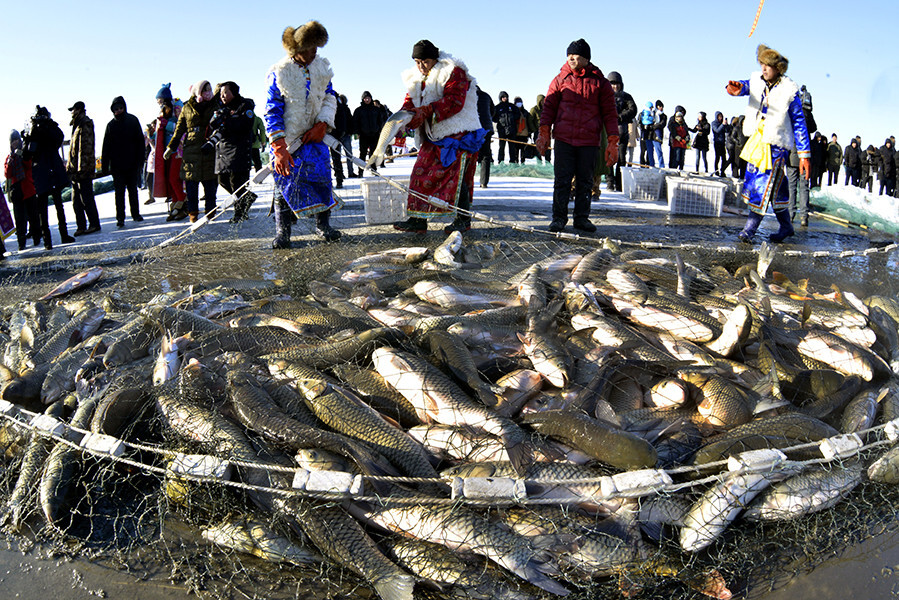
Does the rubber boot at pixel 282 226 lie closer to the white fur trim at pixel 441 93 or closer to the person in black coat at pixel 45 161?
the white fur trim at pixel 441 93

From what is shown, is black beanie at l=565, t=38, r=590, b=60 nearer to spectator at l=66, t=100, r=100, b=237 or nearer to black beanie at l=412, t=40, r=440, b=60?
black beanie at l=412, t=40, r=440, b=60

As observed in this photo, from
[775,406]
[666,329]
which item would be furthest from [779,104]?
[775,406]

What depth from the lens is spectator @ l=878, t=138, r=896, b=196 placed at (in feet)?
62.0

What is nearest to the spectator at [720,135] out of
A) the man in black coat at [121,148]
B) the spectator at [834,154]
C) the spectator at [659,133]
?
the spectator at [659,133]

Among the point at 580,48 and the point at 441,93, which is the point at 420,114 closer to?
the point at 441,93

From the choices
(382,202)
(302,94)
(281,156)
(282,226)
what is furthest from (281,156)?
(382,202)

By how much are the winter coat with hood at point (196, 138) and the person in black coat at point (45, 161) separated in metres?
1.55

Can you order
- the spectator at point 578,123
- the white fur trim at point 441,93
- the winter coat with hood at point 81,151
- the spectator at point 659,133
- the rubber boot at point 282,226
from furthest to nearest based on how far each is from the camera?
1. the spectator at point 659,133
2. the winter coat with hood at point 81,151
3. the spectator at point 578,123
4. the rubber boot at point 282,226
5. the white fur trim at point 441,93

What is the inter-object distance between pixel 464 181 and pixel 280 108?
2300mm

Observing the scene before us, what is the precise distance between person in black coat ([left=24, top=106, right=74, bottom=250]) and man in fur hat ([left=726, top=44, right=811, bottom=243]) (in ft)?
27.7

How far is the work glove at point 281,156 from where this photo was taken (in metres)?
6.67

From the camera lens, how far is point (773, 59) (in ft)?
22.7

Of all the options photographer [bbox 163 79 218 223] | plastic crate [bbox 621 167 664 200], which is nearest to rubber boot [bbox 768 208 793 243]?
plastic crate [bbox 621 167 664 200]

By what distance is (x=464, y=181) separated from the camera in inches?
304
